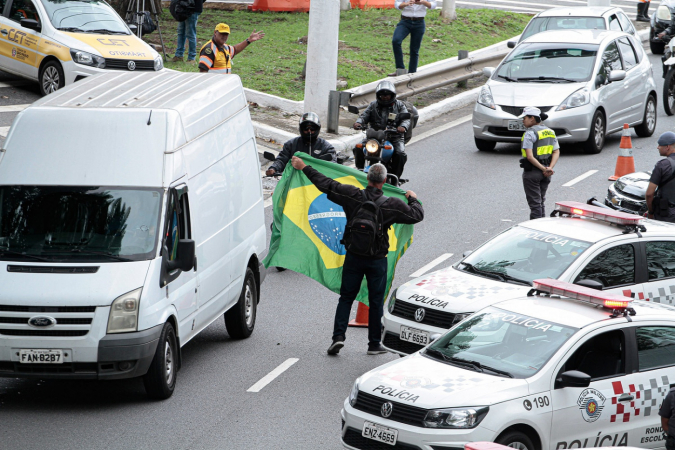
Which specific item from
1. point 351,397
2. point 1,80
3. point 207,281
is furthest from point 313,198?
point 1,80

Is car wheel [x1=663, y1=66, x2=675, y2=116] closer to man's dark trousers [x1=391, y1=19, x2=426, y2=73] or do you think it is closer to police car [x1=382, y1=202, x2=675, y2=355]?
man's dark trousers [x1=391, y1=19, x2=426, y2=73]

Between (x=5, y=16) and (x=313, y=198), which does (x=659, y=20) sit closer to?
(x=5, y=16)

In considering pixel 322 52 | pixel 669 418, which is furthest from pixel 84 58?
pixel 669 418

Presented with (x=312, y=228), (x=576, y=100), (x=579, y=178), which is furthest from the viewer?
(x=576, y=100)

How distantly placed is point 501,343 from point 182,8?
1485 centimetres

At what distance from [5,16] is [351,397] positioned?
14499mm

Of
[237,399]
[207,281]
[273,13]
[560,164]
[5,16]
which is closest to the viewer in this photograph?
[237,399]

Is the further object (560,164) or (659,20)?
(659,20)

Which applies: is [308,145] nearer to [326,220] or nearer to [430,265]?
[326,220]

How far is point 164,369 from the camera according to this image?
883 cm

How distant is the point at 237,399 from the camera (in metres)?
9.10

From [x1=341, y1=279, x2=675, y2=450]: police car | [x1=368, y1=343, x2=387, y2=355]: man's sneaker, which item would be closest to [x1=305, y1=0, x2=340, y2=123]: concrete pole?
[x1=368, y1=343, x2=387, y2=355]: man's sneaker

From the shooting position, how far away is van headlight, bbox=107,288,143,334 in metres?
8.43

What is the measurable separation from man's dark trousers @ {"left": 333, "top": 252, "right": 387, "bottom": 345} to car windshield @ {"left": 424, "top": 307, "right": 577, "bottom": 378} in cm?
206
